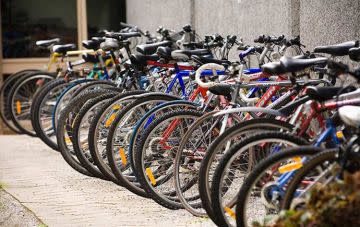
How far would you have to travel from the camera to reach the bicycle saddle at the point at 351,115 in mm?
4891

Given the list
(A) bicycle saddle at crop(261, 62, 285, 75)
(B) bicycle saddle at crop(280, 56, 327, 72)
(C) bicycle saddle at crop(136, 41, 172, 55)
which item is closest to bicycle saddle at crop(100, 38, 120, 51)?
(C) bicycle saddle at crop(136, 41, 172, 55)

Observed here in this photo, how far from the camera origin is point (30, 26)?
53.9 ft

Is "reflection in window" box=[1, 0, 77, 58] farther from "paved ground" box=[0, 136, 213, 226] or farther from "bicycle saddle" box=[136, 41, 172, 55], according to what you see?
"bicycle saddle" box=[136, 41, 172, 55]

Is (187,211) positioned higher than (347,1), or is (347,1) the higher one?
(347,1)

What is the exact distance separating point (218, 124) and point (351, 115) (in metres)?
2.08

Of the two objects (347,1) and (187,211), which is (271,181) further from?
(347,1)

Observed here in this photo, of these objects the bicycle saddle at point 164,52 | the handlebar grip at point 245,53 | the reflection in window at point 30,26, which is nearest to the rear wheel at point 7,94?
the reflection in window at point 30,26

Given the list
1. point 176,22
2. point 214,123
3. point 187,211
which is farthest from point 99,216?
point 176,22

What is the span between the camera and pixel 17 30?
16.4 metres

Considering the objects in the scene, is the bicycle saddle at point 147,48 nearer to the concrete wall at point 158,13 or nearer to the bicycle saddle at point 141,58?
the bicycle saddle at point 141,58

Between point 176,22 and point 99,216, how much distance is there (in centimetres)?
583

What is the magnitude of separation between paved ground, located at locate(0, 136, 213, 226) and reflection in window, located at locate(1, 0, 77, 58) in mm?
5594

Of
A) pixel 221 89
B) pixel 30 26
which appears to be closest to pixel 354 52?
pixel 221 89

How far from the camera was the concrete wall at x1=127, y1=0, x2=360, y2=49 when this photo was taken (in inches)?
315
